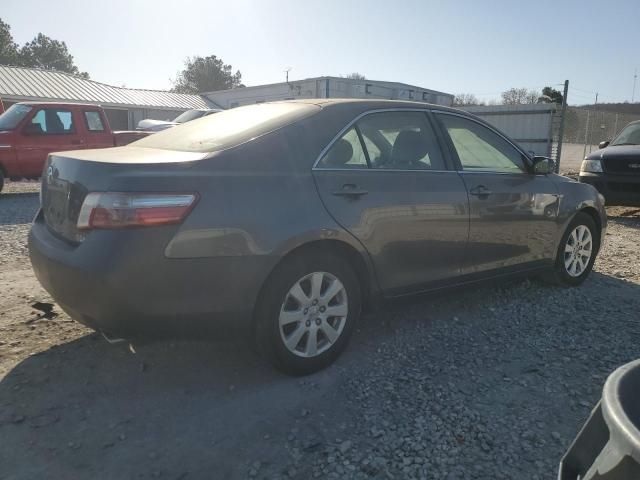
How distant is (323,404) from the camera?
2.84 metres

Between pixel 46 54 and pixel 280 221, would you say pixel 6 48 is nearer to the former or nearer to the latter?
pixel 46 54

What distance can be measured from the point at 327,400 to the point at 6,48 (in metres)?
65.7

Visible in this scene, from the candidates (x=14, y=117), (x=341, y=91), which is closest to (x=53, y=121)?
(x=14, y=117)

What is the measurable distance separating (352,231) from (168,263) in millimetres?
1123

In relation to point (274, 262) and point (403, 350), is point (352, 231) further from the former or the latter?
point (403, 350)

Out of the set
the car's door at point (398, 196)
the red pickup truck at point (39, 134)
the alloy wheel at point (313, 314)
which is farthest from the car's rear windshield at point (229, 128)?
the red pickup truck at point (39, 134)

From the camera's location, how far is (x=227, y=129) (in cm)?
325

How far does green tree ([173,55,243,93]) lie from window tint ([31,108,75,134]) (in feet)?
185

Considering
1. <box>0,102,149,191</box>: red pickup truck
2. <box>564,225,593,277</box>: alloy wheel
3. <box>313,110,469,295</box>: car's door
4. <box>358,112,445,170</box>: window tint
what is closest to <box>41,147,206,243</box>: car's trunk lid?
<box>313,110,469,295</box>: car's door

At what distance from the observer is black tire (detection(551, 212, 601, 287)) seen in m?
4.74

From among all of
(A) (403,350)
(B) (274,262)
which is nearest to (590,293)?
(A) (403,350)

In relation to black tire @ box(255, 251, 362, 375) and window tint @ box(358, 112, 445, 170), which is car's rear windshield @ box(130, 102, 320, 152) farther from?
black tire @ box(255, 251, 362, 375)

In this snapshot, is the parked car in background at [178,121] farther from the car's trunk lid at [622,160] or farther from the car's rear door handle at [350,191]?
the car's rear door handle at [350,191]

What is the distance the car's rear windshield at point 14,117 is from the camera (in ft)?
34.7
